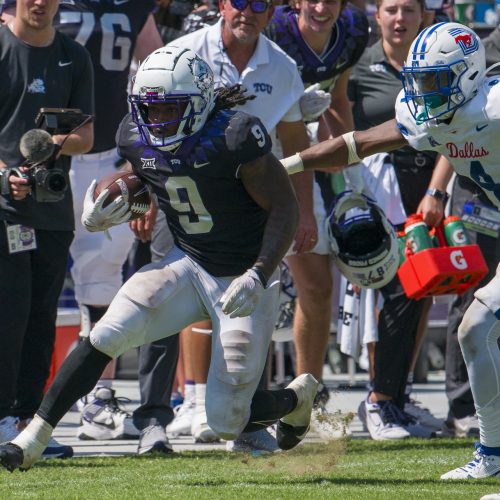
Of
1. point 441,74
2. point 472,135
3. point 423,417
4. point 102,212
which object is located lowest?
point 423,417

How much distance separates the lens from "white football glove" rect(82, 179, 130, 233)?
516cm

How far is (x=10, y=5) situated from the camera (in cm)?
623

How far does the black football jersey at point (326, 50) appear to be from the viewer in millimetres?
6785

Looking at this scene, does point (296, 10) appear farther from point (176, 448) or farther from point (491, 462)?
point (491, 462)

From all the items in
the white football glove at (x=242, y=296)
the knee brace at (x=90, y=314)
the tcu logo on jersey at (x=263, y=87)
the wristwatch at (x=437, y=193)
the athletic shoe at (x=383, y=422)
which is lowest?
the athletic shoe at (x=383, y=422)

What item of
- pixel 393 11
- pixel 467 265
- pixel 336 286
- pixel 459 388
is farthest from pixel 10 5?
pixel 336 286

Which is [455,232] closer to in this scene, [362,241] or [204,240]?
[362,241]

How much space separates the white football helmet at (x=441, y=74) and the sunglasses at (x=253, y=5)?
1.34 metres

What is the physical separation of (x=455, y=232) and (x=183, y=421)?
1.72 m

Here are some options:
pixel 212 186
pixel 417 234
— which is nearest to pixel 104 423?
pixel 417 234

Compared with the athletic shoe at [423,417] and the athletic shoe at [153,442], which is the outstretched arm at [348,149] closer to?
the athletic shoe at [153,442]

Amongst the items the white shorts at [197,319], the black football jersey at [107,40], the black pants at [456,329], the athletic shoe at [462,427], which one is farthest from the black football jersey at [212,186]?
the athletic shoe at [462,427]

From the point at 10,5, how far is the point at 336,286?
3.88m

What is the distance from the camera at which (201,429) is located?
6527 mm
